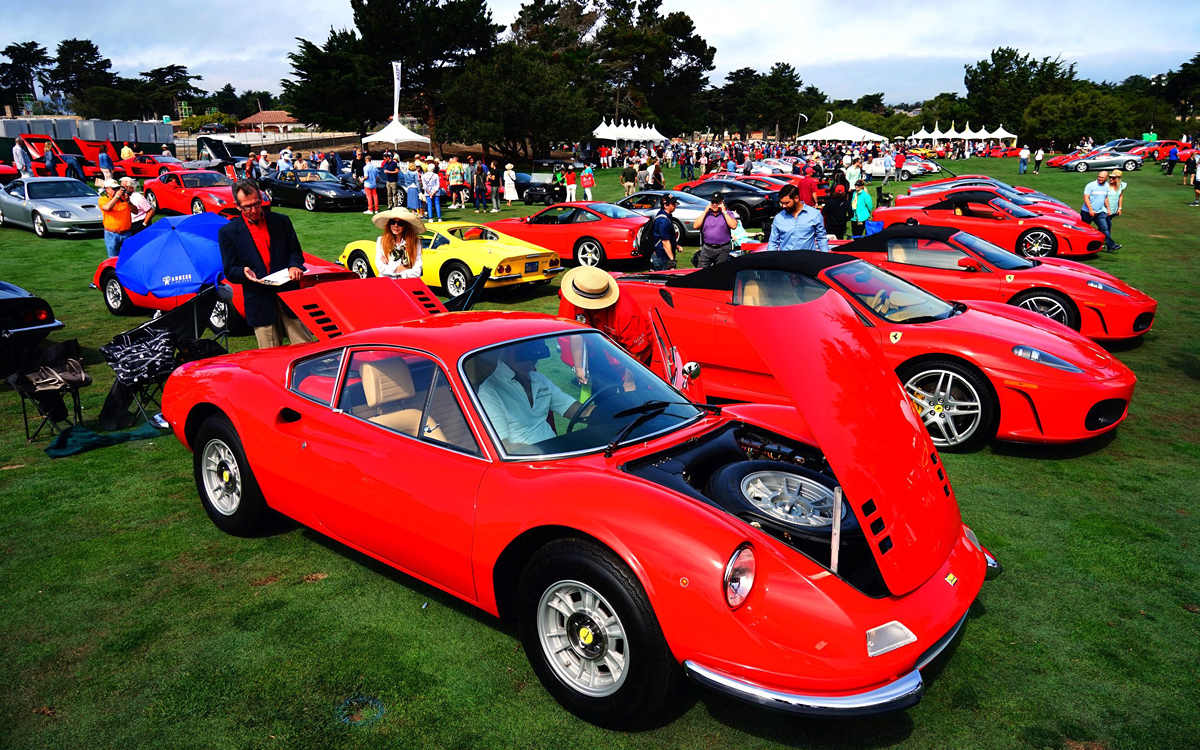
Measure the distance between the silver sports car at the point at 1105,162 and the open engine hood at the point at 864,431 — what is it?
155ft

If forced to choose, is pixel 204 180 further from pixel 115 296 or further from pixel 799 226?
pixel 799 226

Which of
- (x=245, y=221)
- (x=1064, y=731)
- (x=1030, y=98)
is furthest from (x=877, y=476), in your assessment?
(x=1030, y=98)

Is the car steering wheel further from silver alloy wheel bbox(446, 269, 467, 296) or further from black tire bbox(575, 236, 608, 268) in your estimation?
black tire bbox(575, 236, 608, 268)

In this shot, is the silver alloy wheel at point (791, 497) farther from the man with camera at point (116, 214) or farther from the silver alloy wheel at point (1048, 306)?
the man with camera at point (116, 214)

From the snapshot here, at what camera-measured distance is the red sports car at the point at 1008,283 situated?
8.83m

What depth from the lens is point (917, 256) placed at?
8906 mm

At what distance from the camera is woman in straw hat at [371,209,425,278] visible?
710 centimetres

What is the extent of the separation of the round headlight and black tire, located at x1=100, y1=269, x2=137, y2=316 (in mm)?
10912

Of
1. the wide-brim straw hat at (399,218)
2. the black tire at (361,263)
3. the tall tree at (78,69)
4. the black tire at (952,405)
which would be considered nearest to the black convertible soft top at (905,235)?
the black tire at (952,405)

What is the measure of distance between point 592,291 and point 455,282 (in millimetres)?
7346

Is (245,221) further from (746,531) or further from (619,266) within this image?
(619,266)

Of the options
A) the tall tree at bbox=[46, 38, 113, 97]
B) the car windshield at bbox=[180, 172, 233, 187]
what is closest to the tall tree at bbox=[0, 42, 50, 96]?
the tall tree at bbox=[46, 38, 113, 97]

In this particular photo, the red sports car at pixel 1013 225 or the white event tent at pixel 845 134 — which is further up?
the white event tent at pixel 845 134

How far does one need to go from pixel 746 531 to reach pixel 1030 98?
89.9 metres
